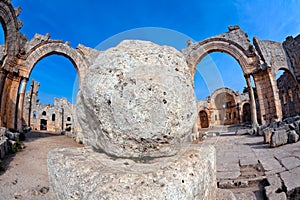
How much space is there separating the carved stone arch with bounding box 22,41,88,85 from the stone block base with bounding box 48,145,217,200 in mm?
11621

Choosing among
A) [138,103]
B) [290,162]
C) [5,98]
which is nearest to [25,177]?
[138,103]

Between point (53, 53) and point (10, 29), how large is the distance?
2654 mm

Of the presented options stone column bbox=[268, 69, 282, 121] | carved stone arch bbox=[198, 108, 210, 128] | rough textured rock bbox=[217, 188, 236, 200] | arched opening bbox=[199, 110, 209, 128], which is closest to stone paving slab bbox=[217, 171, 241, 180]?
rough textured rock bbox=[217, 188, 236, 200]

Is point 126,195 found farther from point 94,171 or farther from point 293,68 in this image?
point 293,68

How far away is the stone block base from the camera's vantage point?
1147mm

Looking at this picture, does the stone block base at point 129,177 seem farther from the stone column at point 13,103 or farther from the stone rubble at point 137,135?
the stone column at point 13,103

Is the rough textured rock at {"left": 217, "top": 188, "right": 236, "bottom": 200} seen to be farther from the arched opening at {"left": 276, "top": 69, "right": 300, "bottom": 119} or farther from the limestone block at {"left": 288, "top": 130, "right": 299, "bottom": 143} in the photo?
the arched opening at {"left": 276, "top": 69, "right": 300, "bottom": 119}

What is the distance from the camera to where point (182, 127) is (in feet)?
5.26

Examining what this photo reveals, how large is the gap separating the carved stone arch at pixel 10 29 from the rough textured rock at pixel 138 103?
12237mm

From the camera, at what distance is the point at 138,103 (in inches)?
57.6

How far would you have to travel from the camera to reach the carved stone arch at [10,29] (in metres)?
10.8

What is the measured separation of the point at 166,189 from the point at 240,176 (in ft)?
12.6

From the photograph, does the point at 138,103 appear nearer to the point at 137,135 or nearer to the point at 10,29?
the point at 137,135

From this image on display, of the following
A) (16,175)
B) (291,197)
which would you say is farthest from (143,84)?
(16,175)
